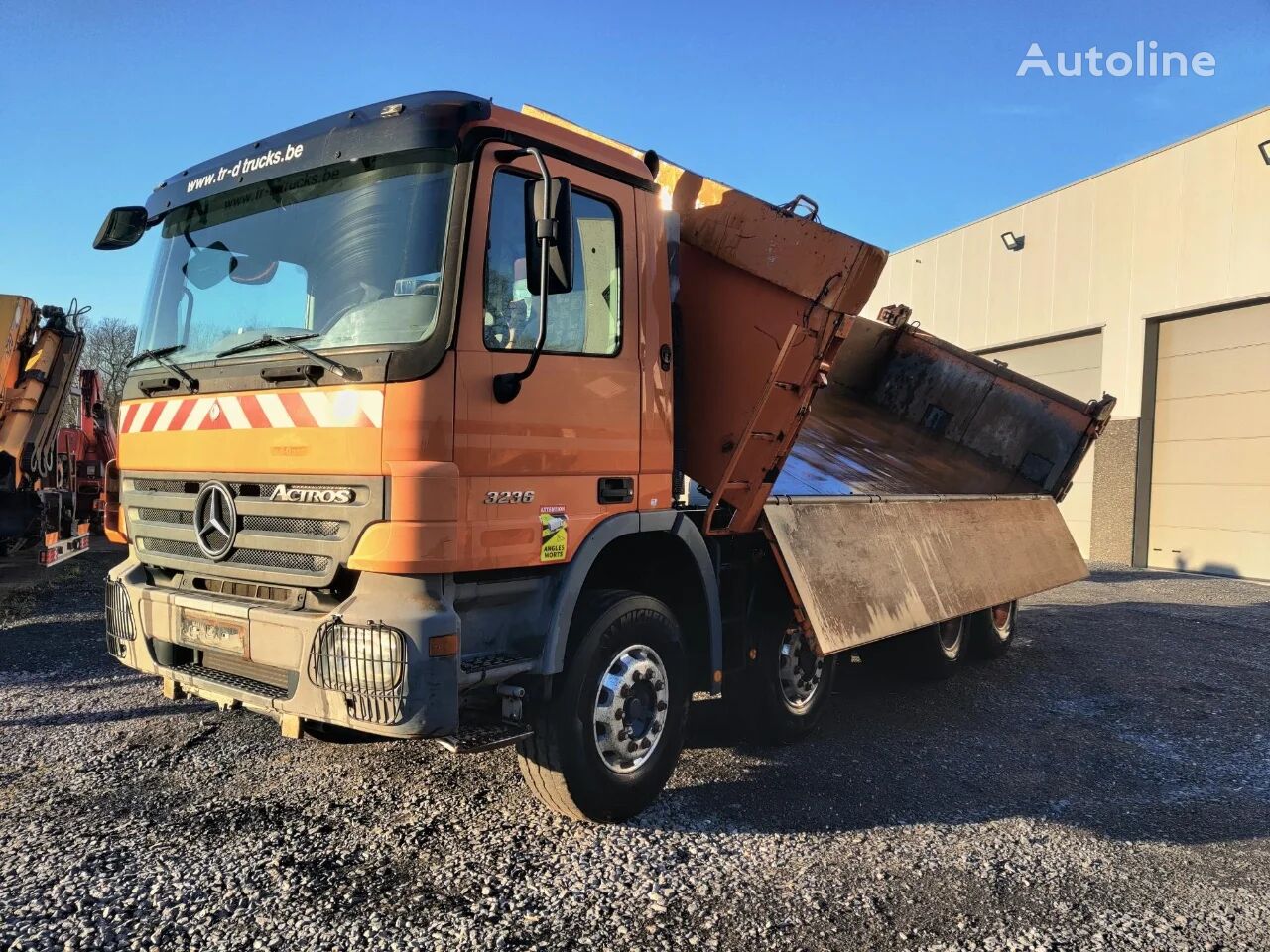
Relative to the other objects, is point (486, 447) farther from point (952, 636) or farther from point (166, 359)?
point (952, 636)

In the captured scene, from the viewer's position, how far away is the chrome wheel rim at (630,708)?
3.70 metres

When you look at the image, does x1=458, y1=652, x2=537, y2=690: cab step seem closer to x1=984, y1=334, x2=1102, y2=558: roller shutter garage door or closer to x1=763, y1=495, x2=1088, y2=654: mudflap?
x1=763, y1=495, x2=1088, y2=654: mudflap

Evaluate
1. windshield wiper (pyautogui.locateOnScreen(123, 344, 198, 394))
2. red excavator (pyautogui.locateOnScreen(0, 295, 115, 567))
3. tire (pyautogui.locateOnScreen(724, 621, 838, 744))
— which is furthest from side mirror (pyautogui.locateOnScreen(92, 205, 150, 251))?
red excavator (pyautogui.locateOnScreen(0, 295, 115, 567))

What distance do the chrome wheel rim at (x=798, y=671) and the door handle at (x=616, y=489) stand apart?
5.07 ft

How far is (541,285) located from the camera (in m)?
3.21

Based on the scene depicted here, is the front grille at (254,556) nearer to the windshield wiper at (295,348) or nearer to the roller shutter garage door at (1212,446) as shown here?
the windshield wiper at (295,348)

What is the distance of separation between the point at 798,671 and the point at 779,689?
0.83ft

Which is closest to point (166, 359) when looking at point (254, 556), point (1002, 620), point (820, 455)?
point (254, 556)

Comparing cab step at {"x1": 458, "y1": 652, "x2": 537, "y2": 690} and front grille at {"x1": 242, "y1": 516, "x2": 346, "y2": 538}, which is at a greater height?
front grille at {"x1": 242, "y1": 516, "x2": 346, "y2": 538}

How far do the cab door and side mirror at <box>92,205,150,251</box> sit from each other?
219 cm

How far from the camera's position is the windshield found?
3201 mm

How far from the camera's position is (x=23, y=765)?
14.0 ft

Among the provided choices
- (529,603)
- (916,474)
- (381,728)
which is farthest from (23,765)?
(916,474)

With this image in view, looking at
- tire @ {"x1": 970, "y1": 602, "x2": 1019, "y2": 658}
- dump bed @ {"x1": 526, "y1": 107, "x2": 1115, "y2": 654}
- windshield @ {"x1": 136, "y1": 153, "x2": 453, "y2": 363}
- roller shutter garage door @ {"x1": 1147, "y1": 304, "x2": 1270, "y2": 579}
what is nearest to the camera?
windshield @ {"x1": 136, "y1": 153, "x2": 453, "y2": 363}
